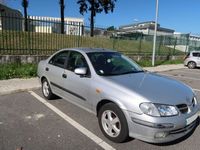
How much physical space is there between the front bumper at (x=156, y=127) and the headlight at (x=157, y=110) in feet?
0.19

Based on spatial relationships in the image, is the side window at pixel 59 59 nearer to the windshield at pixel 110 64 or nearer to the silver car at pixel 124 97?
the silver car at pixel 124 97

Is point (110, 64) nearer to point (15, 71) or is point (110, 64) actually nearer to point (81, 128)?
point (81, 128)

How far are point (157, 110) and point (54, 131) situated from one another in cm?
190

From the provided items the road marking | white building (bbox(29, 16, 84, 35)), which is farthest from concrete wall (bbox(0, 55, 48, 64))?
the road marking

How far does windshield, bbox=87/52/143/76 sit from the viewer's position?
13.6ft

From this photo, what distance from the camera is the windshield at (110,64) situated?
4.14 m

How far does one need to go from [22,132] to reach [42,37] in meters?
9.15

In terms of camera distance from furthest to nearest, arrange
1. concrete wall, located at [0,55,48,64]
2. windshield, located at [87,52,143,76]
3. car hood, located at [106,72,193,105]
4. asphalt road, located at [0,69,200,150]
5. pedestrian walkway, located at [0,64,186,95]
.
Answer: concrete wall, located at [0,55,48,64] → pedestrian walkway, located at [0,64,186,95] → windshield, located at [87,52,143,76] → asphalt road, located at [0,69,200,150] → car hood, located at [106,72,193,105]

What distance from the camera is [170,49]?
21.3 metres

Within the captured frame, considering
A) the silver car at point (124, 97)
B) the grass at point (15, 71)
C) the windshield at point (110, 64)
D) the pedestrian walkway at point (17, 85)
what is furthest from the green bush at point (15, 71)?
the windshield at point (110, 64)

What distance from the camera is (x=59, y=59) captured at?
17.0 ft

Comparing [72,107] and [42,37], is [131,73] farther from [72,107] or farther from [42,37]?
[42,37]

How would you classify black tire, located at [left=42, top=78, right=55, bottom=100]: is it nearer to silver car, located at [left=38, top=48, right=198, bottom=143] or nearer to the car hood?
silver car, located at [left=38, top=48, right=198, bottom=143]

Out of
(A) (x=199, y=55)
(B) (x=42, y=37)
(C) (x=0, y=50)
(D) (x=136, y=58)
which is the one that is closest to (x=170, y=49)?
(A) (x=199, y=55)
